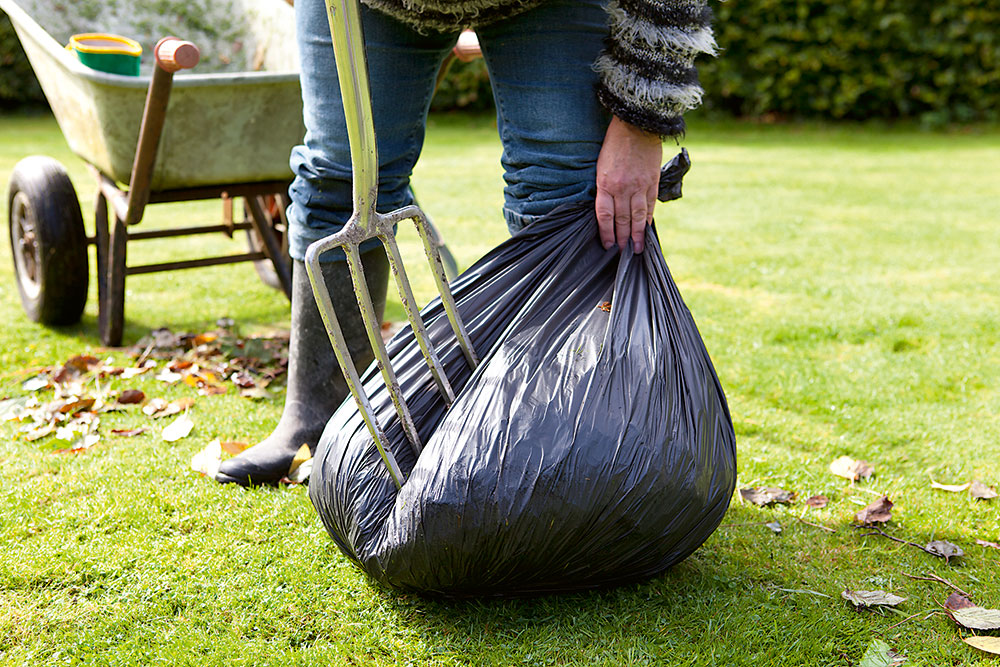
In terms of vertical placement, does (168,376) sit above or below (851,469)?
below

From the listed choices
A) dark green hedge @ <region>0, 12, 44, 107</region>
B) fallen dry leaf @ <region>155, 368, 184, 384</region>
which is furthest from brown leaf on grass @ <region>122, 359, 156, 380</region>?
dark green hedge @ <region>0, 12, 44, 107</region>

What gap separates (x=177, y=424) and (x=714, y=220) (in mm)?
3152

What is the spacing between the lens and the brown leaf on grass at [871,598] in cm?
146

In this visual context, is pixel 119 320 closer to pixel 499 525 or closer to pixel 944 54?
pixel 499 525

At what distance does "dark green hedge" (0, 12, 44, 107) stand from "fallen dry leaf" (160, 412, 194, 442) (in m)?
7.76

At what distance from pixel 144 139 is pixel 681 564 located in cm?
169

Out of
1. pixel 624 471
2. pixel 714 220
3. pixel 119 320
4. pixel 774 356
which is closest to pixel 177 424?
pixel 119 320

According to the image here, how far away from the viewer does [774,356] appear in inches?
105

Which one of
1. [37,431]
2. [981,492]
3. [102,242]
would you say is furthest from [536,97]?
[102,242]

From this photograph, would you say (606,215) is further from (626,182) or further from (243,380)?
(243,380)

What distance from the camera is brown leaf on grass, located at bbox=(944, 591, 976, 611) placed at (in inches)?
57.6

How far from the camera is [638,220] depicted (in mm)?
1517

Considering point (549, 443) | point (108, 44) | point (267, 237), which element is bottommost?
point (267, 237)

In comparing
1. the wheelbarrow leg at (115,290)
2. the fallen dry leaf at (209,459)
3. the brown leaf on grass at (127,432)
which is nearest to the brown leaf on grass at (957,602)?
the fallen dry leaf at (209,459)
